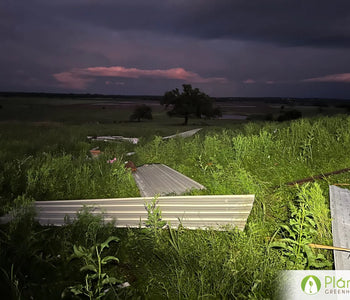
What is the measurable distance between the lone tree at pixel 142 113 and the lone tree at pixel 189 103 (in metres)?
1.34

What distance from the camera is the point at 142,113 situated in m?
17.4

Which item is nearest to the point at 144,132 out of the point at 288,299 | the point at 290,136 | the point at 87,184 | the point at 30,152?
the point at 30,152

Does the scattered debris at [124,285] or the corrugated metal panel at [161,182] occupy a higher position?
the corrugated metal panel at [161,182]

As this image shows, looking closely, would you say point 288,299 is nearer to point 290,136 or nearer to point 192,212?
point 192,212

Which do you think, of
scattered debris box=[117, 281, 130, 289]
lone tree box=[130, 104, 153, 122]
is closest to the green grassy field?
scattered debris box=[117, 281, 130, 289]

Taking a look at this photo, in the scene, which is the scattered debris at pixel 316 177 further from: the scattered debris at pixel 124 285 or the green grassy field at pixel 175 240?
the scattered debris at pixel 124 285

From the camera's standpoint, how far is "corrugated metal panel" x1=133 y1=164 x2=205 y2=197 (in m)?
4.37

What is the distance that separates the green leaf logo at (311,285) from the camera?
A: 7.36 ft

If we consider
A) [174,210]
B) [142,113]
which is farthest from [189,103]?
[174,210]

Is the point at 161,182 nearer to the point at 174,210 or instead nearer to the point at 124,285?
the point at 174,210

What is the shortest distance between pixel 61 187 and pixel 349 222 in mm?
3657

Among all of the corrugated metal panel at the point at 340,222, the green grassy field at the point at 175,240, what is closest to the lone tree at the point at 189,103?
the green grassy field at the point at 175,240

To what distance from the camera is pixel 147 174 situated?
532 centimetres

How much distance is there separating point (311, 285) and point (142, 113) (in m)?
15.6
